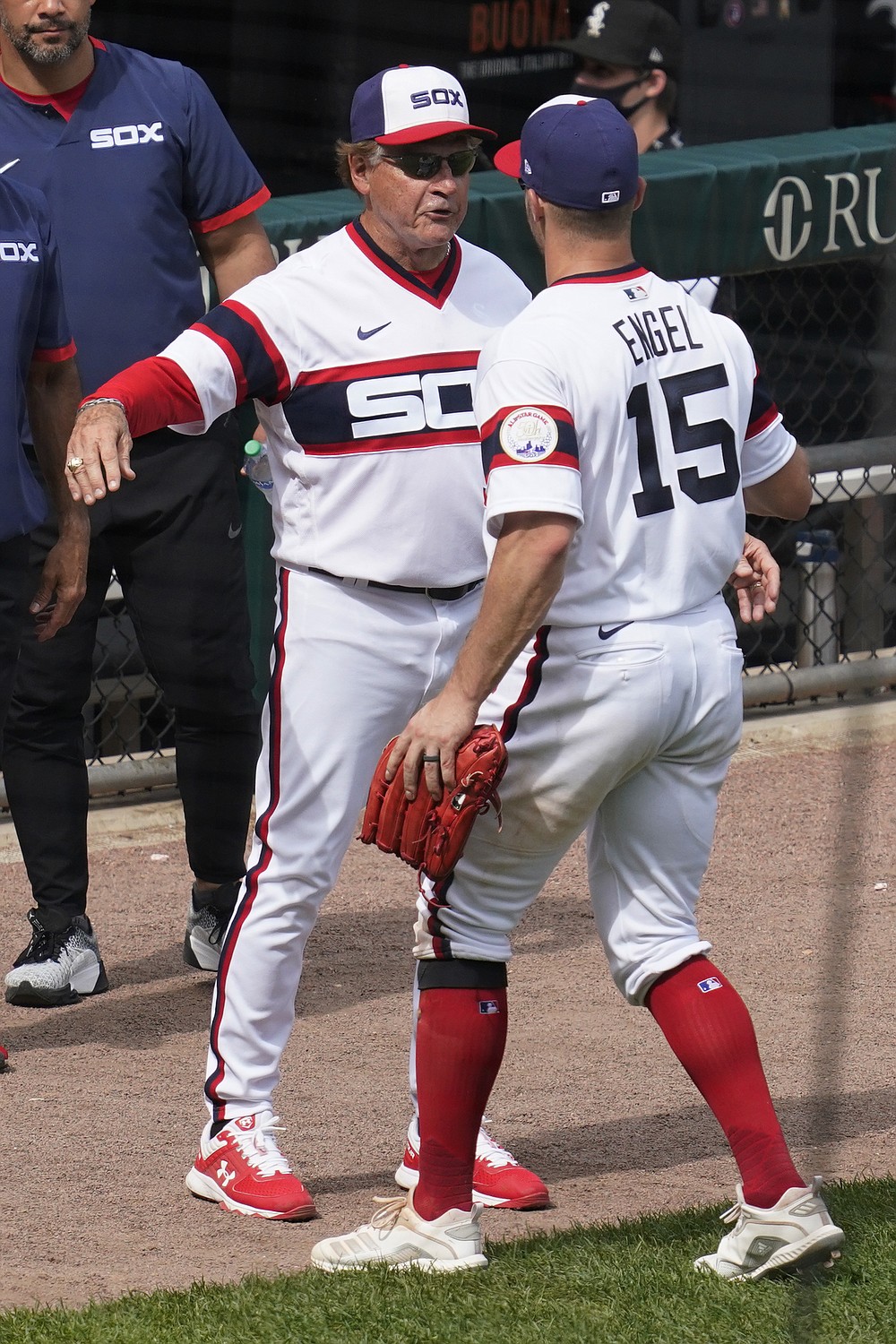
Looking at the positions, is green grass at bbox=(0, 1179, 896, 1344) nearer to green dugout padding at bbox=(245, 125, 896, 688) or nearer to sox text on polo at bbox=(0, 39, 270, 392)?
sox text on polo at bbox=(0, 39, 270, 392)

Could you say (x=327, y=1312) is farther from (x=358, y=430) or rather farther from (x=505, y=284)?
(x=505, y=284)

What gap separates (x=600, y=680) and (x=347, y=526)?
60cm

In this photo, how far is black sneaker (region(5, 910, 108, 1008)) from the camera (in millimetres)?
4250

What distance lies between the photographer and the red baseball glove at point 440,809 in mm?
2826

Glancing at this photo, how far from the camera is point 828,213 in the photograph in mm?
6305


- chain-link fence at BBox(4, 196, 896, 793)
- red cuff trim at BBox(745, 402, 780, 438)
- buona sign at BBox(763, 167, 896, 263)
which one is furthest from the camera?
buona sign at BBox(763, 167, 896, 263)

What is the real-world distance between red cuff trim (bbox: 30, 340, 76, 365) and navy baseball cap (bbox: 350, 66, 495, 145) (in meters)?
0.70

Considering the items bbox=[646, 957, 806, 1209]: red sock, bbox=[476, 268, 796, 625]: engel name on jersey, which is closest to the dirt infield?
bbox=[646, 957, 806, 1209]: red sock

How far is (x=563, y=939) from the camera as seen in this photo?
468 centimetres

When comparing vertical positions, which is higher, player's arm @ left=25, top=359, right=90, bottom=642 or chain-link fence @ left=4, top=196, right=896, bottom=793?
player's arm @ left=25, top=359, right=90, bottom=642

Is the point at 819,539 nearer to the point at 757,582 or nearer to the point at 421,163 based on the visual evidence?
the point at 757,582

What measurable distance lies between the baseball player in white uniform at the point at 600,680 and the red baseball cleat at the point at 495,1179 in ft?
0.82

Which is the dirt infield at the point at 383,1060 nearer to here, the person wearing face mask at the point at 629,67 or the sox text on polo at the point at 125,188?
the sox text on polo at the point at 125,188

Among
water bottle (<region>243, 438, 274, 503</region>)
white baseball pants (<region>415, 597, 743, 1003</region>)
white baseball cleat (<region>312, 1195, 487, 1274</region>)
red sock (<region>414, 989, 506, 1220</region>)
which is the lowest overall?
white baseball cleat (<region>312, 1195, 487, 1274</region>)
